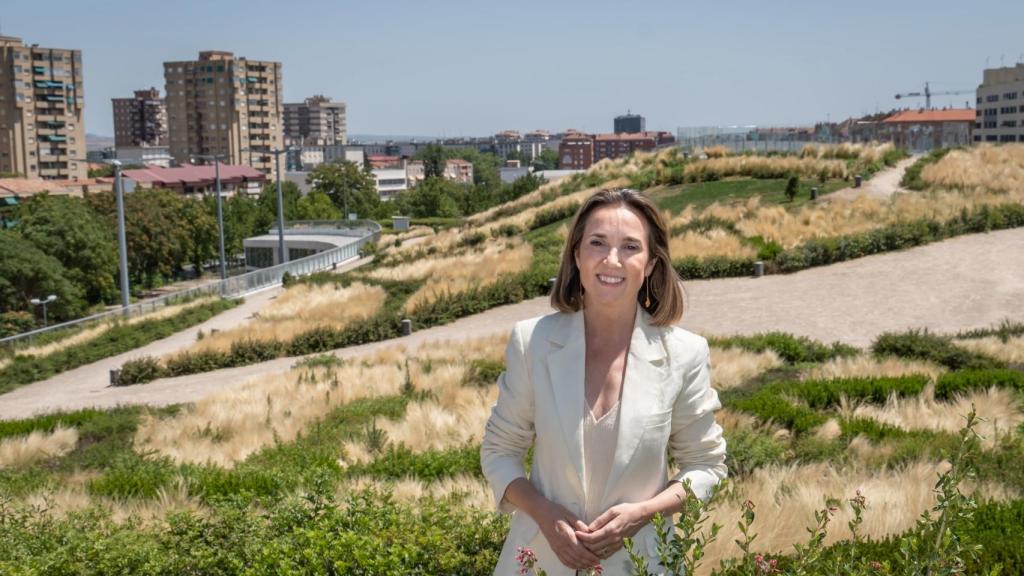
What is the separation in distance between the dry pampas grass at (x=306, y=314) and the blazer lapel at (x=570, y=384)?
65.6ft

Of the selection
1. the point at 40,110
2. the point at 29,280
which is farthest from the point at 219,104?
the point at 29,280

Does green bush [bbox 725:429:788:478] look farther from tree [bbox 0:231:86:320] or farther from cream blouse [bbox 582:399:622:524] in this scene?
tree [bbox 0:231:86:320]

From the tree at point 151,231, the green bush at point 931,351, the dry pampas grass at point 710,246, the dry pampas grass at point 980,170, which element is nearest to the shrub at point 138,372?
the dry pampas grass at point 710,246

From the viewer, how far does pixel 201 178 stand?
163375 mm

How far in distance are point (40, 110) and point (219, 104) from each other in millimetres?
38126

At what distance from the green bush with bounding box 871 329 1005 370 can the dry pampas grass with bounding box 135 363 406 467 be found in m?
7.01

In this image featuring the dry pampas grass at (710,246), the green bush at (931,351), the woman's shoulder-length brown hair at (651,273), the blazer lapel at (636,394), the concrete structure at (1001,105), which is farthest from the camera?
the concrete structure at (1001,105)

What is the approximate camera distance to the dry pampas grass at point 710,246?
78.6ft

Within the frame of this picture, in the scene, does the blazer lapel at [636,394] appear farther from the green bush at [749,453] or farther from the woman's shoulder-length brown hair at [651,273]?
the green bush at [749,453]

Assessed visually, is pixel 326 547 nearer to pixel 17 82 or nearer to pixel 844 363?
pixel 844 363

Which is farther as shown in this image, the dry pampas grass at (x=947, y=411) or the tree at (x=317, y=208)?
the tree at (x=317, y=208)

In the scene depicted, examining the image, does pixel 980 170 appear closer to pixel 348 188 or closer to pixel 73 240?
pixel 73 240

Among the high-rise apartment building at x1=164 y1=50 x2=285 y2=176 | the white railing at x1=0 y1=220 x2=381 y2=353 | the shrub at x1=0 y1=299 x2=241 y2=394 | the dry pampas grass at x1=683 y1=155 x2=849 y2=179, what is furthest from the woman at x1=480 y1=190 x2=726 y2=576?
the high-rise apartment building at x1=164 y1=50 x2=285 y2=176

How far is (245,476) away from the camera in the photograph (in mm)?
8172
